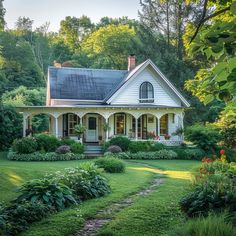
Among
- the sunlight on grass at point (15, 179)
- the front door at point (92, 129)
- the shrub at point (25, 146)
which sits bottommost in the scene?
the sunlight on grass at point (15, 179)

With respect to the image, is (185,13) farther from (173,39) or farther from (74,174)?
(74,174)

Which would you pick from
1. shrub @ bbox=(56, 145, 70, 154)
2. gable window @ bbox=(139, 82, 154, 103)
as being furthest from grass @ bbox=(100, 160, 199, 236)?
gable window @ bbox=(139, 82, 154, 103)

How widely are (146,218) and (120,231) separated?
1.14 m

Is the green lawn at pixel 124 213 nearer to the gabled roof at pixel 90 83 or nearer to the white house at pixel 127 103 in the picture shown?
the white house at pixel 127 103

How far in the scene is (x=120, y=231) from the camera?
23.6 feet

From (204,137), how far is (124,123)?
7.65 meters

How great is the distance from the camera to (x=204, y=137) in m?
27.0

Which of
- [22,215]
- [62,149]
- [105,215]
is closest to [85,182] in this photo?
[105,215]

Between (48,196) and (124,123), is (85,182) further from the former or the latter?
(124,123)

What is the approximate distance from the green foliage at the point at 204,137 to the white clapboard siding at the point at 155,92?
547 cm

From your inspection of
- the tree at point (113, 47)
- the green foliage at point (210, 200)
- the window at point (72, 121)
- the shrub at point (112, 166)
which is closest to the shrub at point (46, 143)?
the window at point (72, 121)

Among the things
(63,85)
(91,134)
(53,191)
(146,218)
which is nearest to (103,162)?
(53,191)

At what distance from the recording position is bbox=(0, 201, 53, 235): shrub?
7105 mm

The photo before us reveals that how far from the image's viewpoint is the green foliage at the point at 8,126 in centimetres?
3047
